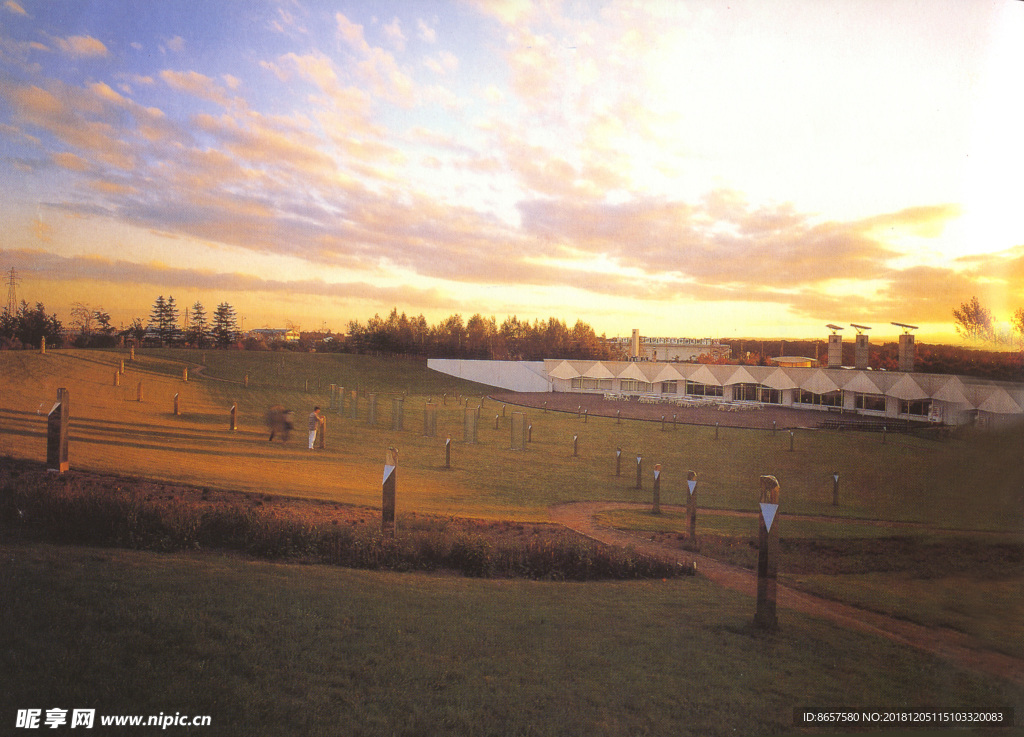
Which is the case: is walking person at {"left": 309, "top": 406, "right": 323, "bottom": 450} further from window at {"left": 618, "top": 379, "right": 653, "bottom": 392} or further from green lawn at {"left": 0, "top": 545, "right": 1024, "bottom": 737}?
window at {"left": 618, "top": 379, "right": 653, "bottom": 392}

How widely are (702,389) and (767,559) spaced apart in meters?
32.1

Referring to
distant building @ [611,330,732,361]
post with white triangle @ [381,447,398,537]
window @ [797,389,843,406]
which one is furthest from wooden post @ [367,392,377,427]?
distant building @ [611,330,732,361]

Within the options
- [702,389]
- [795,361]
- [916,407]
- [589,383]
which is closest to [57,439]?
[916,407]

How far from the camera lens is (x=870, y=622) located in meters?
4.21

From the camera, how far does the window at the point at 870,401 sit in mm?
19248

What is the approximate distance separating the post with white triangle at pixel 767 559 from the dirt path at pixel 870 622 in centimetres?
60

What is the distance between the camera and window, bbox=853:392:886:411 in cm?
1925

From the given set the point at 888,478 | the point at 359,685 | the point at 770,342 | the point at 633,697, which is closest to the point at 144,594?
the point at 359,685

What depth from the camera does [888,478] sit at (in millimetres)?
11703

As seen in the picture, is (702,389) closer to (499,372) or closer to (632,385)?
(632,385)

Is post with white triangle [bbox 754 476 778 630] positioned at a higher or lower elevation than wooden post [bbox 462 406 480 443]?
higher

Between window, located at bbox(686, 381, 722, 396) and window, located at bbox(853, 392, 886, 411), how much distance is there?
11704mm

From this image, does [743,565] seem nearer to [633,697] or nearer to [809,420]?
[633,697]

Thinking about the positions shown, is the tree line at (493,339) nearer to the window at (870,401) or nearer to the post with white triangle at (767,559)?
the window at (870,401)
